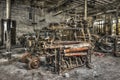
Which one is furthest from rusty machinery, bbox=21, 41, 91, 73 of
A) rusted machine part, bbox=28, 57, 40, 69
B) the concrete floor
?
the concrete floor

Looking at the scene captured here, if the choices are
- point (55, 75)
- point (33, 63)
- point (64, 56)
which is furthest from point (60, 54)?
point (33, 63)

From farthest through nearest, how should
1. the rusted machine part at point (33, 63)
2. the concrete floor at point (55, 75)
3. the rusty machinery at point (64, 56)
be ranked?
the rusted machine part at point (33, 63) < the rusty machinery at point (64, 56) < the concrete floor at point (55, 75)

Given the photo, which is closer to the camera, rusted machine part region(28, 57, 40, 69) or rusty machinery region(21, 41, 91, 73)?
rusty machinery region(21, 41, 91, 73)

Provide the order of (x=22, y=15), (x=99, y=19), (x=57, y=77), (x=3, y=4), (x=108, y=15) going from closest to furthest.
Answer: (x=57, y=77) < (x=3, y=4) < (x=22, y=15) < (x=108, y=15) < (x=99, y=19)

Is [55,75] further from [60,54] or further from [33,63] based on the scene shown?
[33,63]

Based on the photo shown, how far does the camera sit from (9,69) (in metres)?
6.11

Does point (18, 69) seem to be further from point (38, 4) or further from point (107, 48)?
point (38, 4)

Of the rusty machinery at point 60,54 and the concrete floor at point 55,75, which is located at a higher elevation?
the rusty machinery at point 60,54

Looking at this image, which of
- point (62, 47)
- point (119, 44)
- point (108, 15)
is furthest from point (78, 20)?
point (108, 15)

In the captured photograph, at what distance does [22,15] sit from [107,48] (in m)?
7.78

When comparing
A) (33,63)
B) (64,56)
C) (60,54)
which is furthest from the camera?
(33,63)

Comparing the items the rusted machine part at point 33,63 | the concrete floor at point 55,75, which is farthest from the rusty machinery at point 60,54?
the concrete floor at point 55,75

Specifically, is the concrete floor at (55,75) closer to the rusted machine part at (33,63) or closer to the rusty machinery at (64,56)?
the rusted machine part at (33,63)

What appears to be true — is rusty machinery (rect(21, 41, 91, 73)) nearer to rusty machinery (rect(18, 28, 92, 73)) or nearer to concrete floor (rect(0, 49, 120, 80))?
rusty machinery (rect(18, 28, 92, 73))
